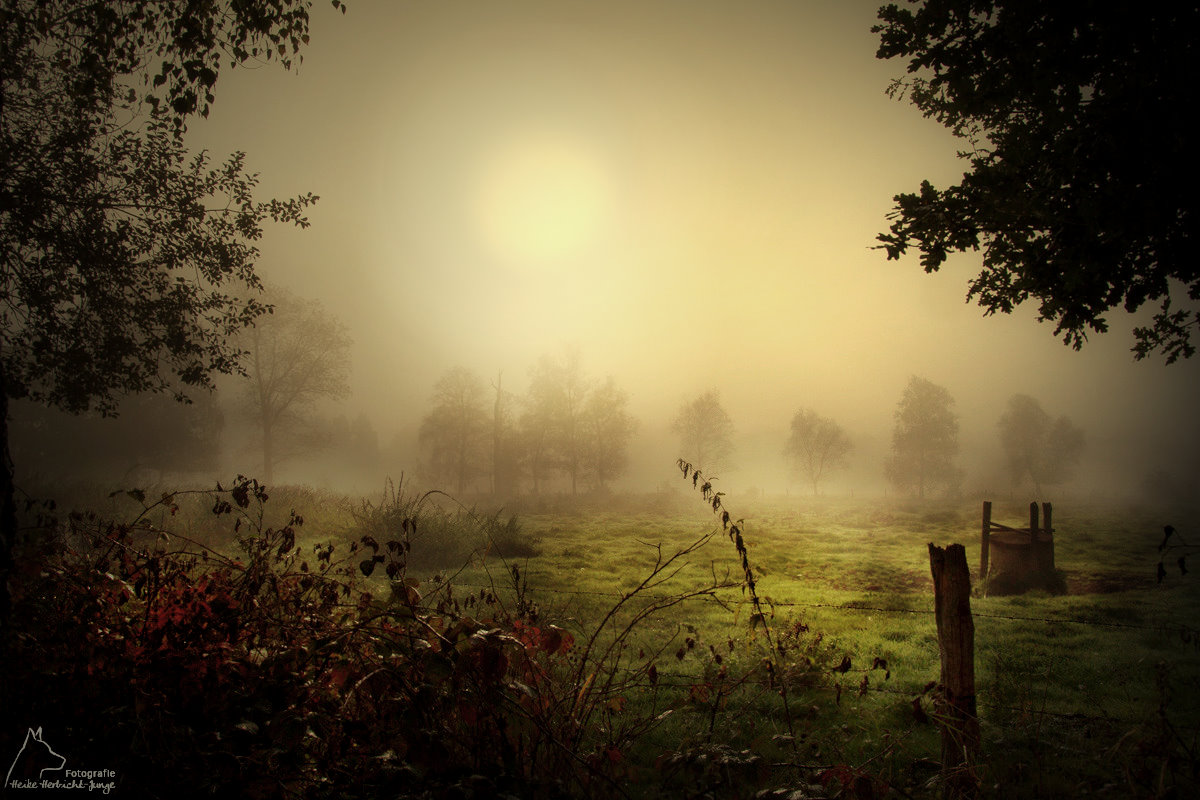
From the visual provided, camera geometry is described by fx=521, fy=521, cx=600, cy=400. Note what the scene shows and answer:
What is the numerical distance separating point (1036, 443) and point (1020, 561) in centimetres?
5614

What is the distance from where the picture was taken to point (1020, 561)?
46.8ft

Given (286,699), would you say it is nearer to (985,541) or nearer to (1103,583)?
(985,541)

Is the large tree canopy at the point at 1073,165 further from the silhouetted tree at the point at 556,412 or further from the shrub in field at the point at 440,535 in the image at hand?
the silhouetted tree at the point at 556,412

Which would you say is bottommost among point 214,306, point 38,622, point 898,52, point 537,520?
point 537,520

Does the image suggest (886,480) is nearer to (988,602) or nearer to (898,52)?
(988,602)

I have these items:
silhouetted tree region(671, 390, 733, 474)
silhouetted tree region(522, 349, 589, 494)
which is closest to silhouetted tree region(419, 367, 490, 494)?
silhouetted tree region(522, 349, 589, 494)

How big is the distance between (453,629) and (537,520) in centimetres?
2300

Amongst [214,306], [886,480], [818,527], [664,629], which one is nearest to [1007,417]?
[886,480]

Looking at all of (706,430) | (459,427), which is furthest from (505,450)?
(706,430)

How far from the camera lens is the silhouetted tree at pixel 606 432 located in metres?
39.6

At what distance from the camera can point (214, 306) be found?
11.5m

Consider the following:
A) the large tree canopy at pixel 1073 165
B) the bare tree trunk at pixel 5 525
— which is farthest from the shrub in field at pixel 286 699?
the large tree canopy at pixel 1073 165

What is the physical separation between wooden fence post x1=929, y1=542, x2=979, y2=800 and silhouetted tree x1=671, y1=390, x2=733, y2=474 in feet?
143

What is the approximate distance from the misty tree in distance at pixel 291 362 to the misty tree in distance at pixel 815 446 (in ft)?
134
